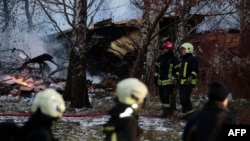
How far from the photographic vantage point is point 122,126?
4457 mm

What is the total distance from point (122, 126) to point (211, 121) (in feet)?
2.87

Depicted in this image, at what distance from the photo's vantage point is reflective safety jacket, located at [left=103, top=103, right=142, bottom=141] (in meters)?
4.42

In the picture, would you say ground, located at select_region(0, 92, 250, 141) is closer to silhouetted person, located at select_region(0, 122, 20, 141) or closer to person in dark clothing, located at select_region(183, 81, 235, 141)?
person in dark clothing, located at select_region(183, 81, 235, 141)

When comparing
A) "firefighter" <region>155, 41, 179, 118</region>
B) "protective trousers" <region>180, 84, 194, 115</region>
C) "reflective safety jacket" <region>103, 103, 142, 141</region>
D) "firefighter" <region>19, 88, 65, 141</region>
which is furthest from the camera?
"firefighter" <region>155, 41, 179, 118</region>

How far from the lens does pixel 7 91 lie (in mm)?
19812

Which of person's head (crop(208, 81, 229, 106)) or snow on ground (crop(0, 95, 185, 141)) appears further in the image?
snow on ground (crop(0, 95, 185, 141))

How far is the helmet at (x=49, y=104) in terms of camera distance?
13.8 feet

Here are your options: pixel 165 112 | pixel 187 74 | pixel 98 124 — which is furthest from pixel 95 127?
pixel 187 74

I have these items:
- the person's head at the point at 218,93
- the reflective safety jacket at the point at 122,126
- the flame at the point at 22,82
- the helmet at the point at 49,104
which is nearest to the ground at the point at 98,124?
the person's head at the point at 218,93

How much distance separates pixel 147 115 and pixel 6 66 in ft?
56.1

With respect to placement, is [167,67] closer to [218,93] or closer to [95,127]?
[95,127]

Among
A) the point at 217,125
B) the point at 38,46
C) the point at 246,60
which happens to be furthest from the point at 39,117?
the point at 38,46

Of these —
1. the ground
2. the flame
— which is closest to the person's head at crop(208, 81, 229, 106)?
the ground

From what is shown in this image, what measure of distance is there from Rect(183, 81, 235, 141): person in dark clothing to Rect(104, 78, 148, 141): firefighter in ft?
1.73
